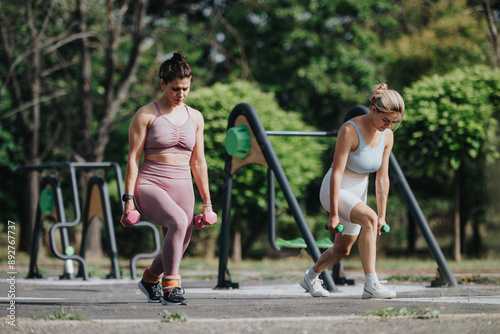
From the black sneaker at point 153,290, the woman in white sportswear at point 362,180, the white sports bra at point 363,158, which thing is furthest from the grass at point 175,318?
the white sports bra at point 363,158

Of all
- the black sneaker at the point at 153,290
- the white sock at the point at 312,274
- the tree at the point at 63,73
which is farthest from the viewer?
the tree at the point at 63,73

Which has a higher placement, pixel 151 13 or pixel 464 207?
pixel 151 13

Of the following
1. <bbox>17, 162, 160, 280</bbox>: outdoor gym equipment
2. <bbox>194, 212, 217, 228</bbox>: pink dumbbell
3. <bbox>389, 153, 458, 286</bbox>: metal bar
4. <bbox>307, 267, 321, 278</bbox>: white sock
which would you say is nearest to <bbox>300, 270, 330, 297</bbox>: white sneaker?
<bbox>307, 267, 321, 278</bbox>: white sock

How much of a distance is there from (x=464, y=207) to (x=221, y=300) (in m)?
17.5

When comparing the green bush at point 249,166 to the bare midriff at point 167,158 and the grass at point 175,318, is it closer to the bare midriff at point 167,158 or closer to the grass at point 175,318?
the bare midriff at point 167,158

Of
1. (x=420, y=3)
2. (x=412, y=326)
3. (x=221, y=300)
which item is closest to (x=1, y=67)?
(x=420, y=3)

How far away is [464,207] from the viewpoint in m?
22.3

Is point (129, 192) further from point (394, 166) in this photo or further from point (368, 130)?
point (394, 166)

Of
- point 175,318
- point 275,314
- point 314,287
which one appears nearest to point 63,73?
point 314,287

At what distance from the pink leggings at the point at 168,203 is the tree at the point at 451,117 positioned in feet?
29.3

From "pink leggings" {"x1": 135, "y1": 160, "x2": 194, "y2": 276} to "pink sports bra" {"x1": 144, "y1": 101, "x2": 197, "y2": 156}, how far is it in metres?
0.11

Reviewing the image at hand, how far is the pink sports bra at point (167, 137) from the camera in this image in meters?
5.24

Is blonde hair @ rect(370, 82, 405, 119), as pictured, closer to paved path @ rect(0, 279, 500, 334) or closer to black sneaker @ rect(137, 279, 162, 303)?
paved path @ rect(0, 279, 500, 334)

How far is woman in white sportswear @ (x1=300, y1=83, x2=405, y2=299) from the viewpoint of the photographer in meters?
5.47
